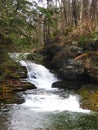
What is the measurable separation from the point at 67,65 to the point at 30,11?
8010 millimetres

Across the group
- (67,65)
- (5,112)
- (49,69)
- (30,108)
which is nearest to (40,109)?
(30,108)

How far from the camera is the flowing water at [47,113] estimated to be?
38.4 feet

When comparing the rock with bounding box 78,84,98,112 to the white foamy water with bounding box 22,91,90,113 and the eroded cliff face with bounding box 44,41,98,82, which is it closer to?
the white foamy water with bounding box 22,91,90,113

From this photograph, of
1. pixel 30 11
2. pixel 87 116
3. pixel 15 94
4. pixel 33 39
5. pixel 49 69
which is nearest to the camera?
pixel 87 116

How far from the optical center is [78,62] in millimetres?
21156

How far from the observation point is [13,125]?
11.6 meters

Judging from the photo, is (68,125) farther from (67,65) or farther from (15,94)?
(67,65)

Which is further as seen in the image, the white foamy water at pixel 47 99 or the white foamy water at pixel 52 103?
the white foamy water at pixel 47 99

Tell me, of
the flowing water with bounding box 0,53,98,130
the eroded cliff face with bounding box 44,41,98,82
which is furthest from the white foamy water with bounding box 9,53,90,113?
the eroded cliff face with bounding box 44,41,98,82

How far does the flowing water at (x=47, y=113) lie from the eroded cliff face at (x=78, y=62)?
240cm

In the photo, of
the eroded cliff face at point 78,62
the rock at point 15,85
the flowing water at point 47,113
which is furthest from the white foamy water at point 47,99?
the eroded cliff face at point 78,62

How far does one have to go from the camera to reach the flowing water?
11.7 m

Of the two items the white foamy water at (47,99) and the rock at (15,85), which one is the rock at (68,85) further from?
the rock at (15,85)

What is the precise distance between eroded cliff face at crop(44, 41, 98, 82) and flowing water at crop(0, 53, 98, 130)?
2399 millimetres
